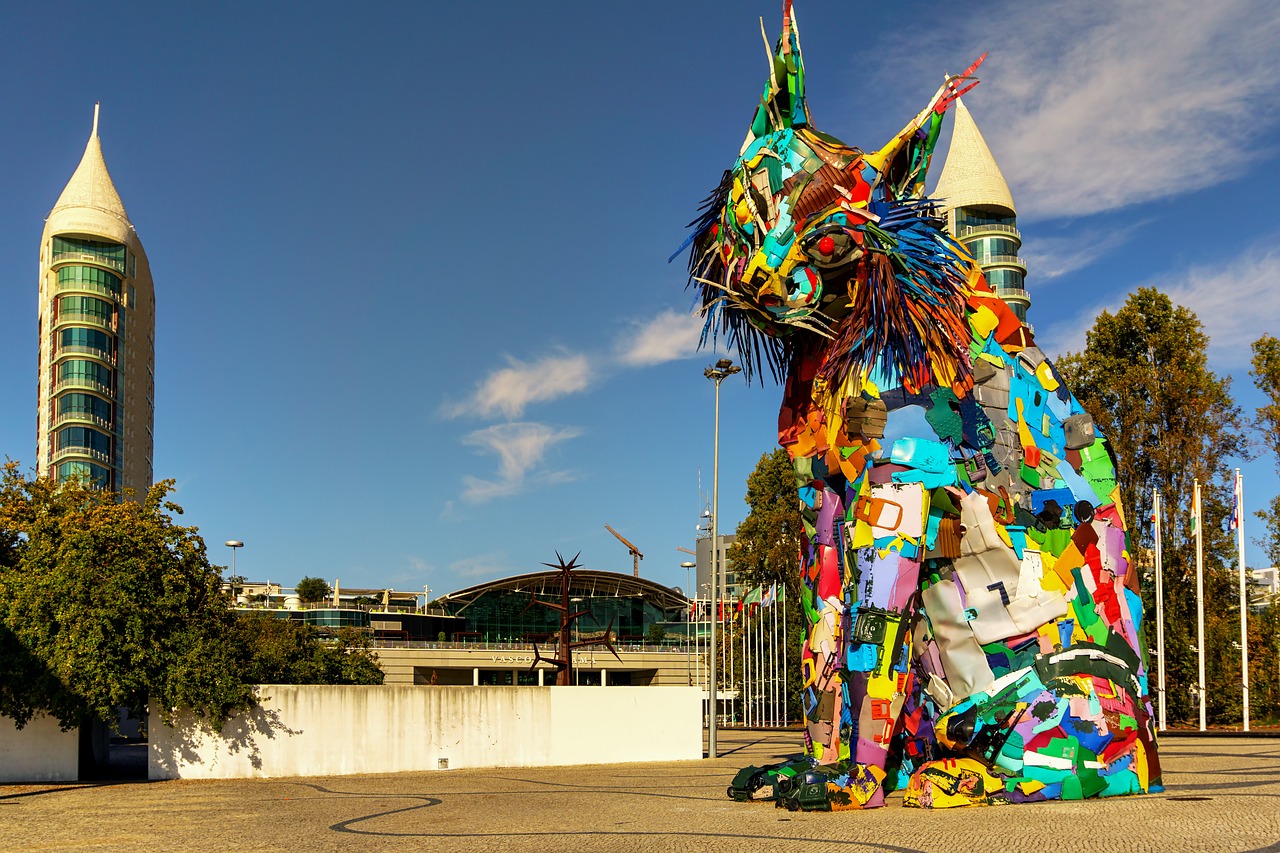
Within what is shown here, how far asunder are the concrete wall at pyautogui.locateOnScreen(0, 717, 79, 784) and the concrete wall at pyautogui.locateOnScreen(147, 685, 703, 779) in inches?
56.8

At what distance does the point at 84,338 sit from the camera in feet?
232

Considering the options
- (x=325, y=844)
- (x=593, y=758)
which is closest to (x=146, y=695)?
(x=593, y=758)

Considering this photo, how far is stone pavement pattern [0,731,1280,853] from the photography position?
920cm

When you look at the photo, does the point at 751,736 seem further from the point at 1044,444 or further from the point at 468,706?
the point at 1044,444

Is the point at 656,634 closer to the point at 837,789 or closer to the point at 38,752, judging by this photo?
the point at 38,752

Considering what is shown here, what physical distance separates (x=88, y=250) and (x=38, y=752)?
190ft

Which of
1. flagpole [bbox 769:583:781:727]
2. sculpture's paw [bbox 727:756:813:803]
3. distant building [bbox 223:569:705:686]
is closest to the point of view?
sculpture's paw [bbox 727:756:813:803]

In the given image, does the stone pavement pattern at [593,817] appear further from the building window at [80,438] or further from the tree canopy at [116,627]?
the building window at [80,438]

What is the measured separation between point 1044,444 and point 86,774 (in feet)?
65.7

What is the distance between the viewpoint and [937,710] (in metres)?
11.2

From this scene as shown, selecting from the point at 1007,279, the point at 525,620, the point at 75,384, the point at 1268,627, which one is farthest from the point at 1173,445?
the point at 75,384

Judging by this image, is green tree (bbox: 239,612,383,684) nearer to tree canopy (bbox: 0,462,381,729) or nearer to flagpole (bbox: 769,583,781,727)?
tree canopy (bbox: 0,462,381,729)

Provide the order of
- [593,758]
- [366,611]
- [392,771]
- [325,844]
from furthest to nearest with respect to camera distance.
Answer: [366,611], [593,758], [392,771], [325,844]

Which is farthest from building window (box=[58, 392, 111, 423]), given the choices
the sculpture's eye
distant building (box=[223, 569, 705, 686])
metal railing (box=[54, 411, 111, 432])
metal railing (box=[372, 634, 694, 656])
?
the sculpture's eye
